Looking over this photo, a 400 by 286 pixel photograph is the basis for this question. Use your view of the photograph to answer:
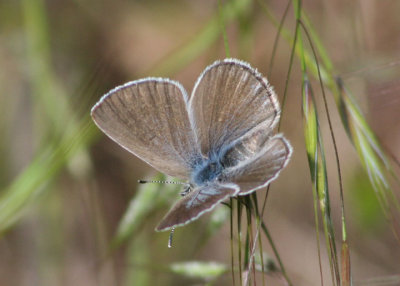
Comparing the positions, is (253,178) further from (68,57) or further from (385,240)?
(68,57)

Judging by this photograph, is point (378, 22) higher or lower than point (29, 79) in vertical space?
higher

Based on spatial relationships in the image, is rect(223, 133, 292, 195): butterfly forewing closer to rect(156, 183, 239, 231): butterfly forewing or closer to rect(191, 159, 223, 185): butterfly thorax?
rect(156, 183, 239, 231): butterfly forewing

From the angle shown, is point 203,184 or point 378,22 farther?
point 378,22

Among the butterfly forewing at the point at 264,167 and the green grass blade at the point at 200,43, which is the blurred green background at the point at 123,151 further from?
the butterfly forewing at the point at 264,167

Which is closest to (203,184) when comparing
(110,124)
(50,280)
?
(110,124)

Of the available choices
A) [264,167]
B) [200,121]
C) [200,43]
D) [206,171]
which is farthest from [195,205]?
[200,43]

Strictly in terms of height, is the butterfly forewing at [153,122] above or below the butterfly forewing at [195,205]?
above

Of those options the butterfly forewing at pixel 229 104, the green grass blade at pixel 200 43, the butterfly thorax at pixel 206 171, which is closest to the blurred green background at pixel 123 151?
the green grass blade at pixel 200 43

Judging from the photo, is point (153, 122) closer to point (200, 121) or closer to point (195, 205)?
point (200, 121)
